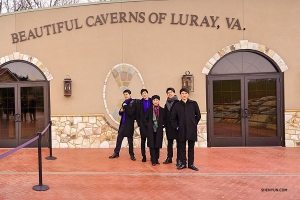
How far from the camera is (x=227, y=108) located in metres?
8.34

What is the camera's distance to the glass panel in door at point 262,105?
830cm

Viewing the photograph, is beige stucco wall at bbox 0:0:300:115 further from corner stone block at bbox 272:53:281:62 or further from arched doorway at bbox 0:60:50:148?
arched doorway at bbox 0:60:50:148

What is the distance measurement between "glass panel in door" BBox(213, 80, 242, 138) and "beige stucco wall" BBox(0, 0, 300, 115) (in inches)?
17.8

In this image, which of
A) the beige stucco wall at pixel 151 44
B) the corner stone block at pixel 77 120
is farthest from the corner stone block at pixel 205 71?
Answer: the corner stone block at pixel 77 120

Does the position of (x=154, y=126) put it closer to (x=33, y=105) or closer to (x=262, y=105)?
(x=262, y=105)

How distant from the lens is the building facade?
830cm

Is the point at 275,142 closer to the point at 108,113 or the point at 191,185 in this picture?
the point at 191,185

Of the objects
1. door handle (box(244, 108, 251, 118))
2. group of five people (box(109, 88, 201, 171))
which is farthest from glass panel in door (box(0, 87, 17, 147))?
door handle (box(244, 108, 251, 118))

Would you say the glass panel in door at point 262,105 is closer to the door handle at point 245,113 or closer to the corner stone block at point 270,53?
the door handle at point 245,113

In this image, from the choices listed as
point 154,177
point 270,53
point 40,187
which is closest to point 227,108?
point 270,53

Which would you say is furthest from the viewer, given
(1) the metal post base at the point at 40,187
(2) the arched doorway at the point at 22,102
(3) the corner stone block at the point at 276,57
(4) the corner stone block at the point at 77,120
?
(2) the arched doorway at the point at 22,102

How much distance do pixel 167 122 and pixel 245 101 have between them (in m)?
3.32

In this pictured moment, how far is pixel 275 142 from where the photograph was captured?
27.3ft

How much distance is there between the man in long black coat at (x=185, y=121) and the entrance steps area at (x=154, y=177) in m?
0.43
